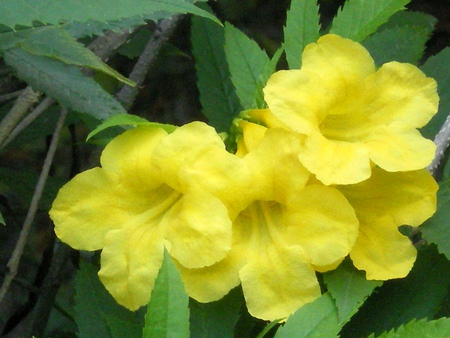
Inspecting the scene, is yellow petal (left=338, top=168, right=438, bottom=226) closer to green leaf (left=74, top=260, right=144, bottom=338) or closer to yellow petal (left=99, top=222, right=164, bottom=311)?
yellow petal (left=99, top=222, right=164, bottom=311)

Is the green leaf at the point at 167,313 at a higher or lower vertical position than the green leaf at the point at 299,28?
lower

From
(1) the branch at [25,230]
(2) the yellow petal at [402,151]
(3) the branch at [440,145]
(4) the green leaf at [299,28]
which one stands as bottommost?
(1) the branch at [25,230]

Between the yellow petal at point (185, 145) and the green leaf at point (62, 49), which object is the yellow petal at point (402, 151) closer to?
the yellow petal at point (185, 145)

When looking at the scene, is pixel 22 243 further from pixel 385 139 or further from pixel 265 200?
pixel 385 139

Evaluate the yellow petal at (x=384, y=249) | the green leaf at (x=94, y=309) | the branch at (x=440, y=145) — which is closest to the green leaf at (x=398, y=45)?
the branch at (x=440, y=145)

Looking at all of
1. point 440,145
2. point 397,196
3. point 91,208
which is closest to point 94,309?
point 91,208

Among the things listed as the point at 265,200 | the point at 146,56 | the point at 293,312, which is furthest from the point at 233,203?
the point at 146,56
